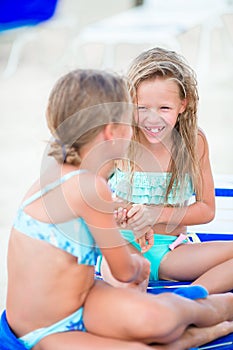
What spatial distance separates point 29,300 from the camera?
1808 mm

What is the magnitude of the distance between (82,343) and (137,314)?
16cm

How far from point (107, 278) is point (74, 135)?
57cm

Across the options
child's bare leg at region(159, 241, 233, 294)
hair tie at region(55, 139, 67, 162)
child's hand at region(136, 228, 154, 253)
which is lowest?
child's bare leg at region(159, 241, 233, 294)

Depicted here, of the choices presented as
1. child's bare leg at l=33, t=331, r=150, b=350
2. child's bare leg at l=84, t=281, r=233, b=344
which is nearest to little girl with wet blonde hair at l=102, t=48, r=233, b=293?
child's bare leg at l=84, t=281, r=233, b=344

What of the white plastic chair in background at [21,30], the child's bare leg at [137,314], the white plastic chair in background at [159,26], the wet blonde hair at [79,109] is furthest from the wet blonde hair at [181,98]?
the white plastic chair in background at [159,26]

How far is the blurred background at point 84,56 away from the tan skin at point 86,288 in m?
0.92

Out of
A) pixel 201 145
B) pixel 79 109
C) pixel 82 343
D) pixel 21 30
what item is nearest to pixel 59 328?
pixel 82 343

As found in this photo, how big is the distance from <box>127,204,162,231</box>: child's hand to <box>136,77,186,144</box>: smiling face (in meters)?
0.27

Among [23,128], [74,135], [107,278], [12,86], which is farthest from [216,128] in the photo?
[74,135]

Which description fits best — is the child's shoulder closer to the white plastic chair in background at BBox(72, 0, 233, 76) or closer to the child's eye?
the child's eye

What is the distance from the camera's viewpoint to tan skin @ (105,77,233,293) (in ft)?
7.24

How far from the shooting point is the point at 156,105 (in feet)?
7.63

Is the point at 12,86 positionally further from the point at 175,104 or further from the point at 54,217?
the point at 54,217

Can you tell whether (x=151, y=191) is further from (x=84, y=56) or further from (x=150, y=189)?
(x=84, y=56)
